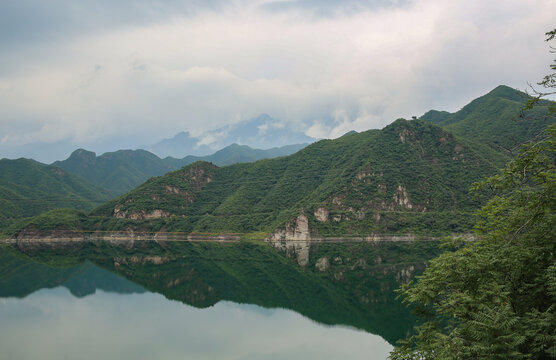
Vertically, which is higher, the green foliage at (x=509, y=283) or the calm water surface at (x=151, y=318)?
the green foliage at (x=509, y=283)

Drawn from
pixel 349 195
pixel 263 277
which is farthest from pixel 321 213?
pixel 263 277

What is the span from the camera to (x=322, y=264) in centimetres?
8350

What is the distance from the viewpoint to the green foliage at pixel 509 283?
1273 centimetres

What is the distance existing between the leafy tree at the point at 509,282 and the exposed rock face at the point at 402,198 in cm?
13174

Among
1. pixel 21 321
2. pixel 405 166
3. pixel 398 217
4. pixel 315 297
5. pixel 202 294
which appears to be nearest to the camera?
pixel 21 321

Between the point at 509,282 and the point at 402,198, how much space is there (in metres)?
136

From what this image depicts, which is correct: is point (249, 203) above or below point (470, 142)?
below

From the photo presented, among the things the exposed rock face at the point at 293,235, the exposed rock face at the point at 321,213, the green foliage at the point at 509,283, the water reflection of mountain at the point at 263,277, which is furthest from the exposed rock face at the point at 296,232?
the green foliage at the point at 509,283

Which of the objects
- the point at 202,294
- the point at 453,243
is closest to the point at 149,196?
the point at 202,294

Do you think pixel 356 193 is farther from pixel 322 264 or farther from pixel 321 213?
pixel 322 264

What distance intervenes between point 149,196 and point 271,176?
59.1 m

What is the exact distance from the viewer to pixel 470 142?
549 feet

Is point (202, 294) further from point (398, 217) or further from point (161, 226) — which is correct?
point (161, 226)

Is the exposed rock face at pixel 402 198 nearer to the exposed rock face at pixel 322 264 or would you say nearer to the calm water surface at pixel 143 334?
the exposed rock face at pixel 322 264
